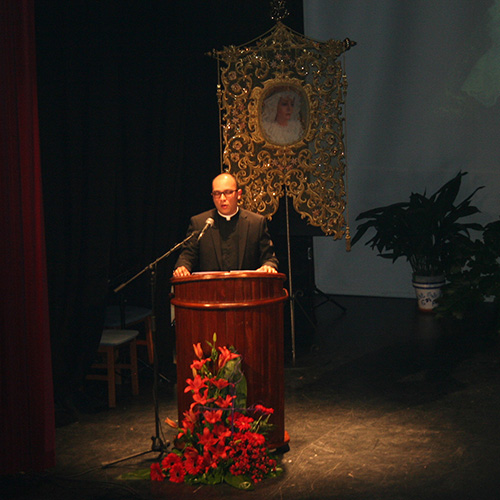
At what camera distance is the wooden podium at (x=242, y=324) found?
328cm

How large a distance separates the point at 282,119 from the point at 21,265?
8.42 ft

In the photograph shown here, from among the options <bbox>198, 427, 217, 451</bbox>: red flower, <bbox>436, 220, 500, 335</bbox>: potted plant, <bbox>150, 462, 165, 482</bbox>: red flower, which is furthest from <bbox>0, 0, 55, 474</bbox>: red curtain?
<bbox>436, 220, 500, 335</bbox>: potted plant

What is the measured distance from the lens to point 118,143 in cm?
473

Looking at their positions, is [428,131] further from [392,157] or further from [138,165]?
[138,165]

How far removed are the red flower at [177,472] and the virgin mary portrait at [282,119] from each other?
9.11 ft

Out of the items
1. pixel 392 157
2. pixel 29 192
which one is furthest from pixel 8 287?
pixel 392 157

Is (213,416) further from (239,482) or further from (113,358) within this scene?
(113,358)

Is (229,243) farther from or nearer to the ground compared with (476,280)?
farther from the ground

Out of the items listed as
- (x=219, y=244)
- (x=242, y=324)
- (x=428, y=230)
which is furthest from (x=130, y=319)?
(x=428, y=230)

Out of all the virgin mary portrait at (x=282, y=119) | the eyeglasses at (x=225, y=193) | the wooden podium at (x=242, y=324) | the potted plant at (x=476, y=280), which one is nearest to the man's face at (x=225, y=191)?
the eyeglasses at (x=225, y=193)

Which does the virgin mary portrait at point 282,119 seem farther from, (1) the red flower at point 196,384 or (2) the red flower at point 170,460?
(2) the red flower at point 170,460

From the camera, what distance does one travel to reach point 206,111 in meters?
5.68

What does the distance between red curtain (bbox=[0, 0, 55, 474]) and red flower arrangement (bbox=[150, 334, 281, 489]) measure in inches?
27.8

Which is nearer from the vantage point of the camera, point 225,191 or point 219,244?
point 225,191
